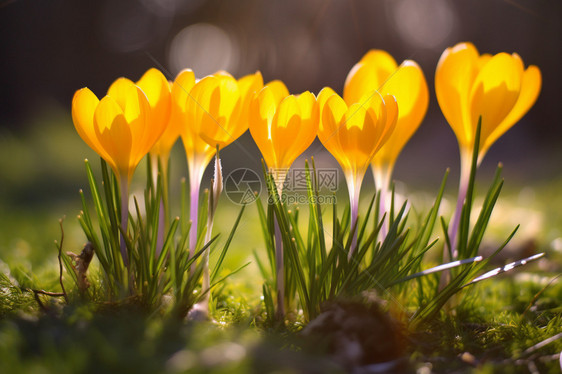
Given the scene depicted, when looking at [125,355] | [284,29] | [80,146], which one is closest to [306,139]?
[125,355]

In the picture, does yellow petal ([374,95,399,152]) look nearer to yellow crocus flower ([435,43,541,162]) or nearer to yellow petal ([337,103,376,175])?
yellow petal ([337,103,376,175])

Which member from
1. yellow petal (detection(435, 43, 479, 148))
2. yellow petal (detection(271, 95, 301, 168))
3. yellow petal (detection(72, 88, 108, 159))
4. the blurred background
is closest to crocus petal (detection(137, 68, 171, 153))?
yellow petal (detection(72, 88, 108, 159))

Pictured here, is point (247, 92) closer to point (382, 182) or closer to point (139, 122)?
point (139, 122)

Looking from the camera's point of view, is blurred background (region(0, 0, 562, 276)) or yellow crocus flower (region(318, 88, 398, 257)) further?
blurred background (region(0, 0, 562, 276))

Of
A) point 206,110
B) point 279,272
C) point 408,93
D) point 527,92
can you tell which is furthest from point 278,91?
point 527,92

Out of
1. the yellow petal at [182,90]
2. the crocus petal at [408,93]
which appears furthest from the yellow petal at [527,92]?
the yellow petal at [182,90]

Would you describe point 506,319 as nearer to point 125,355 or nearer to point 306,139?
point 306,139
